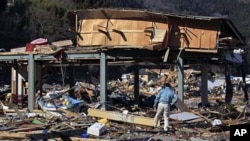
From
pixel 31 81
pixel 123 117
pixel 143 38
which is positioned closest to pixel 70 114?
pixel 123 117

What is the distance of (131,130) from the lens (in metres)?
21.7

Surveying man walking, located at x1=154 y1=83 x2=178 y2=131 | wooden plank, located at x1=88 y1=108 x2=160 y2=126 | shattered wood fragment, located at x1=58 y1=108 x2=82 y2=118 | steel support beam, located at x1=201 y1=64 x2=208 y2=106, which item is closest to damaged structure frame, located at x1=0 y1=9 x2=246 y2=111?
shattered wood fragment, located at x1=58 y1=108 x2=82 y2=118

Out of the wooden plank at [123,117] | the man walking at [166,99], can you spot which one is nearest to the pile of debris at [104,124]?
the wooden plank at [123,117]

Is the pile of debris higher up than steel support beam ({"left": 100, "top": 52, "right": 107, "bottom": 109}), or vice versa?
steel support beam ({"left": 100, "top": 52, "right": 107, "bottom": 109})

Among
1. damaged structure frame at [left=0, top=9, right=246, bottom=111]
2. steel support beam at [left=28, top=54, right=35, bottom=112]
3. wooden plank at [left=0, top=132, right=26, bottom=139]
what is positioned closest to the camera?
wooden plank at [left=0, top=132, right=26, bottom=139]

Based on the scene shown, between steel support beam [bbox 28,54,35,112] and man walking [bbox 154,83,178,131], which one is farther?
steel support beam [bbox 28,54,35,112]

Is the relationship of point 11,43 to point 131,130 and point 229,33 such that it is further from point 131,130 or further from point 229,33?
point 131,130

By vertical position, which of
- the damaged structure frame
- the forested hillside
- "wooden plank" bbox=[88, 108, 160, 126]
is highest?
Answer: the forested hillside

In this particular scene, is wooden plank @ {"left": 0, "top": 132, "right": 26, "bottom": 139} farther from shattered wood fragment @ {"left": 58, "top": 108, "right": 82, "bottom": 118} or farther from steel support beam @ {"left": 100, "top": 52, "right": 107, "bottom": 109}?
steel support beam @ {"left": 100, "top": 52, "right": 107, "bottom": 109}

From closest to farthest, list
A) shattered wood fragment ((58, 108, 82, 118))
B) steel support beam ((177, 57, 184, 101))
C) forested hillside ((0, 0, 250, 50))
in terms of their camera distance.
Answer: shattered wood fragment ((58, 108, 82, 118)) → steel support beam ((177, 57, 184, 101)) → forested hillside ((0, 0, 250, 50))

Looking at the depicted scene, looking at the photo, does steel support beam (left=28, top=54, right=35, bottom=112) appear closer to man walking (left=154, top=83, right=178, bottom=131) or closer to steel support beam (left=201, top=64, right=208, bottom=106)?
steel support beam (left=201, top=64, right=208, bottom=106)

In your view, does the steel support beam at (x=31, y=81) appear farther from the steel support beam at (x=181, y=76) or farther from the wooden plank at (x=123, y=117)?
the steel support beam at (x=181, y=76)

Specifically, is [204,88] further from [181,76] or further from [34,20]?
[34,20]

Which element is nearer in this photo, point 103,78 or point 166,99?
point 166,99
